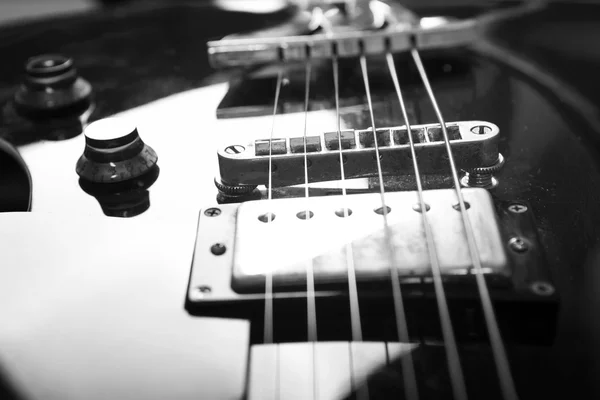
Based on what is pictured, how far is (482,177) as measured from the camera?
62 centimetres

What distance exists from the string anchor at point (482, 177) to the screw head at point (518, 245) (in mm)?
128

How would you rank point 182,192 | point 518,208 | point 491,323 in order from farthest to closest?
point 182,192 < point 518,208 < point 491,323

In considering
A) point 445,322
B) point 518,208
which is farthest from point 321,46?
point 445,322

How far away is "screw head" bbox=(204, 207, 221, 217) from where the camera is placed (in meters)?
0.56

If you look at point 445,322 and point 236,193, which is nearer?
point 445,322

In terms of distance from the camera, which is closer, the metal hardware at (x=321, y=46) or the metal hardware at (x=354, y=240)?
the metal hardware at (x=354, y=240)

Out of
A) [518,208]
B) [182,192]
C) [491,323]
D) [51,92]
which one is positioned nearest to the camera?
[491,323]

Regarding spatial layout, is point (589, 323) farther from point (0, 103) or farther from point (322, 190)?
point (0, 103)

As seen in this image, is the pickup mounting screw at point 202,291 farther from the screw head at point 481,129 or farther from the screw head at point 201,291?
the screw head at point 481,129

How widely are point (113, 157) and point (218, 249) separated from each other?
0.22 m

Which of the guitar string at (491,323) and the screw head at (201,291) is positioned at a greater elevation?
the guitar string at (491,323)

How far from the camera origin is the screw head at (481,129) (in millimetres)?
628

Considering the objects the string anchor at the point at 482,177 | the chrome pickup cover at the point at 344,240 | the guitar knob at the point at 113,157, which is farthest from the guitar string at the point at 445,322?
the guitar knob at the point at 113,157

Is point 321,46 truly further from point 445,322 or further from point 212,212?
point 445,322
